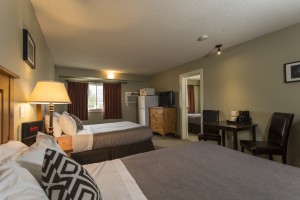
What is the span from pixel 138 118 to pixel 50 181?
538cm

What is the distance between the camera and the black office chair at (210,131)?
3.29 meters

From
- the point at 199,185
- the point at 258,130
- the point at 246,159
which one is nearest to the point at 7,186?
the point at 199,185

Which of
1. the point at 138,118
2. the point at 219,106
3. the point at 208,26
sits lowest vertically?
the point at 138,118

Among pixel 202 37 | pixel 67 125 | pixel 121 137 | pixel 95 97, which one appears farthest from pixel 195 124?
pixel 67 125

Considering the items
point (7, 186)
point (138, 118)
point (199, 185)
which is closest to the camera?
point (7, 186)

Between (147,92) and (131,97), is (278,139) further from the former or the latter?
(131,97)

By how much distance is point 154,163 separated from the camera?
4.48ft

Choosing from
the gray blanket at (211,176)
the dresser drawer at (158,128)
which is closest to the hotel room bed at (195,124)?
the dresser drawer at (158,128)

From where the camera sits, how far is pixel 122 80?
5.75 m

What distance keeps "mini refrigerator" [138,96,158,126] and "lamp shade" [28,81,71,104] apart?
3661 millimetres

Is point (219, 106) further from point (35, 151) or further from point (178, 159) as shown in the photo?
point (35, 151)

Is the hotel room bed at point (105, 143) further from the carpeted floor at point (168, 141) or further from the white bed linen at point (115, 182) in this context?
the white bed linen at point (115, 182)

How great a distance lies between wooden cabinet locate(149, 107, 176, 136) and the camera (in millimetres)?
4852

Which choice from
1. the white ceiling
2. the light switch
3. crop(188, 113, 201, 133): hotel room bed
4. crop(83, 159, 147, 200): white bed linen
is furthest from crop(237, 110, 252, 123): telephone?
the light switch
